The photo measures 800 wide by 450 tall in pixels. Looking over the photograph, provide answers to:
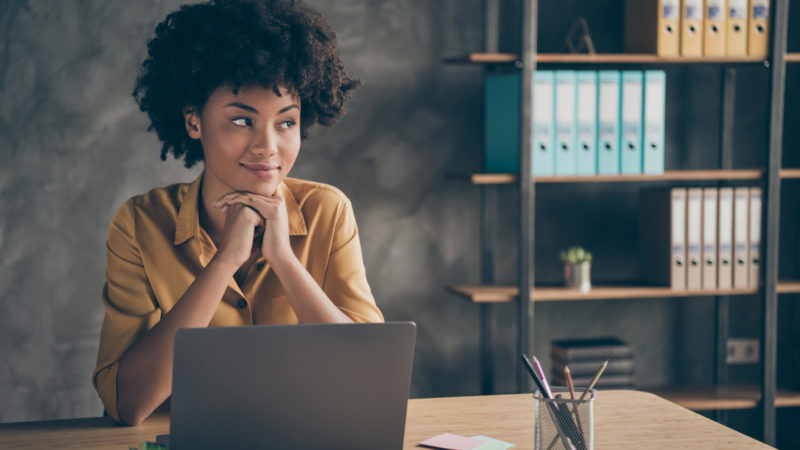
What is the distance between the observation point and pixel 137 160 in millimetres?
2812

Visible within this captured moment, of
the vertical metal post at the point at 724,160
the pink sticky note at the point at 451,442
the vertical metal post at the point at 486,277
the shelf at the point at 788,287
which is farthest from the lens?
the vertical metal post at the point at 724,160

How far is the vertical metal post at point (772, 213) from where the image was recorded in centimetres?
272

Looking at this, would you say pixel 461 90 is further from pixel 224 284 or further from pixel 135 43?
pixel 224 284

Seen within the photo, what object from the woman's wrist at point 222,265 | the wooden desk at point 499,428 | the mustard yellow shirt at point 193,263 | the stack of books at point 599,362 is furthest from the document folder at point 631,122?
the woman's wrist at point 222,265

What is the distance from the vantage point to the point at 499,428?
1.33 metres

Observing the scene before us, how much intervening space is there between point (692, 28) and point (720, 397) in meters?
1.32

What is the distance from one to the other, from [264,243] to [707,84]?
7.27 ft

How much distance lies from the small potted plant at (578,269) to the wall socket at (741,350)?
0.79m

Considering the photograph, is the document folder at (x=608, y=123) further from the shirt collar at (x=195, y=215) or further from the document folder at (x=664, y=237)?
the shirt collar at (x=195, y=215)

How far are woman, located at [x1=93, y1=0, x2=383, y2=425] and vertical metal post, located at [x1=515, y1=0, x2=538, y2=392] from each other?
999mm

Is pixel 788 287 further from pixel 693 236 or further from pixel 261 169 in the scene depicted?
pixel 261 169

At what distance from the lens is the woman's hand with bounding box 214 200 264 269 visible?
155 cm

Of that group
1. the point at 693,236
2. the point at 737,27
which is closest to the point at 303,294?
the point at 693,236

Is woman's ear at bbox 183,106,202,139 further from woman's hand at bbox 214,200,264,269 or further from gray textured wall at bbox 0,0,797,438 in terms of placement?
gray textured wall at bbox 0,0,797,438
